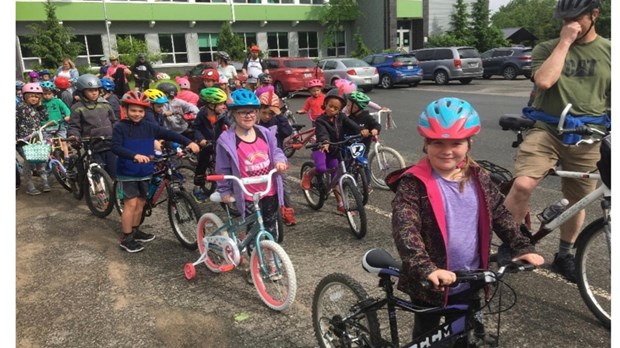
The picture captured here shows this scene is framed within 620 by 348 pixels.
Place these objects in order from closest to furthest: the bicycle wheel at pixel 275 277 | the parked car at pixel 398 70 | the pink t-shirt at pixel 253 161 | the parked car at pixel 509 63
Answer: the bicycle wheel at pixel 275 277, the pink t-shirt at pixel 253 161, the parked car at pixel 398 70, the parked car at pixel 509 63

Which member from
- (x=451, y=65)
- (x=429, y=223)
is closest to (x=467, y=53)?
(x=451, y=65)

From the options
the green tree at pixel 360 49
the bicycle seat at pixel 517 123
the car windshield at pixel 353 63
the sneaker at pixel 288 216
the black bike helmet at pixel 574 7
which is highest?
the green tree at pixel 360 49

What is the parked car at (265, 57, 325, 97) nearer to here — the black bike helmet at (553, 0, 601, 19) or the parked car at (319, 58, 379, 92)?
the parked car at (319, 58, 379, 92)

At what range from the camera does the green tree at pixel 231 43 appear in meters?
33.2

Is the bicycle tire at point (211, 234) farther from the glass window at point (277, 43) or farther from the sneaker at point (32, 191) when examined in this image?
the glass window at point (277, 43)

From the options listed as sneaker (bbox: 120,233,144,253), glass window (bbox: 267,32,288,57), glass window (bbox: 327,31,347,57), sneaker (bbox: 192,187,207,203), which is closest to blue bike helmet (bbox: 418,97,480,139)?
sneaker (bbox: 120,233,144,253)

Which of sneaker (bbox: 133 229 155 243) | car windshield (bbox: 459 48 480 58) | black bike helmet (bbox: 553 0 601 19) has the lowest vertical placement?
sneaker (bbox: 133 229 155 243)

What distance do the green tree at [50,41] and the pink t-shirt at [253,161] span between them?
28675 mm

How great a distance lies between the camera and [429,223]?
2205mm

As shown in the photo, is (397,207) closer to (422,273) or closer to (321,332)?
(422,273)

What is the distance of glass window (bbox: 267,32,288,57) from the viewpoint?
126ft

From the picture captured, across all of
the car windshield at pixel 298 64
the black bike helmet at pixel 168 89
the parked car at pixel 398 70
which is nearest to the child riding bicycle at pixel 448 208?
the black bike helmet at pixel 168 89

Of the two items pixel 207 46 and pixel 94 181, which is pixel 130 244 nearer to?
pixel 94 181

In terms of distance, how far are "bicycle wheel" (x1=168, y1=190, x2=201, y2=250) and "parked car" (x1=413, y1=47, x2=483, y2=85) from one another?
18585 mm
